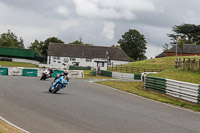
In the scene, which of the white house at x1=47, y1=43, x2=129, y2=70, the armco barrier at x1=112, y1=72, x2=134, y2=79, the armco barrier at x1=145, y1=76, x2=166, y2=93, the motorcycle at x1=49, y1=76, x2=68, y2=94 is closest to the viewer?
the motorcycle at x1=49, y1=76, x2=68, y2=94

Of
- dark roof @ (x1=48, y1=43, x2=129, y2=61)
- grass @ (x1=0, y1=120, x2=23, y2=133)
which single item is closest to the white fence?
grass @ (x1=0, y1=120, x2=23, y2=133)

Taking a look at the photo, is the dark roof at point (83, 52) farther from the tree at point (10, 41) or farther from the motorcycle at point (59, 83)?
the motorcycle at point (59, 83)

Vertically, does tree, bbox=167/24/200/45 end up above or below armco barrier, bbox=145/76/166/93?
above

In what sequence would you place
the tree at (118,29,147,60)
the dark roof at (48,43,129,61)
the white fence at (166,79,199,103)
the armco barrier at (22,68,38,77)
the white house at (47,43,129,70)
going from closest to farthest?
the white fence at (166,79,199,103) → the armco barrier at (22,68,38,77) → the white house at (47,43,129,70) → the dark roof at (48,43,129,61) → the tree at (118,29,147,60)

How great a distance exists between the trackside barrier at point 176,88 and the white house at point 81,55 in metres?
68.4

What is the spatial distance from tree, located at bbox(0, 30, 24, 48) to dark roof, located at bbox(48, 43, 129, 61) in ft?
101

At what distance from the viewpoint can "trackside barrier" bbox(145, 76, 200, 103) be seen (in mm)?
17094

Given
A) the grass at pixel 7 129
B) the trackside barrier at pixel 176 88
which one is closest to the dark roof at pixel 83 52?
the trackside barrier at pixel 176 88

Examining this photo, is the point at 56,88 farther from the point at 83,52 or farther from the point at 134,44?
the point at 134,44

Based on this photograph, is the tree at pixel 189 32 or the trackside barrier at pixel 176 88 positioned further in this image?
the tree at pixel 189 32

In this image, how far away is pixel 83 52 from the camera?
3703 inches

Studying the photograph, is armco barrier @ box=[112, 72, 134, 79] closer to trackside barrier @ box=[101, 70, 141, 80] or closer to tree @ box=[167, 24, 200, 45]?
trackside barrier @ box=[101, 70, 141, 80]

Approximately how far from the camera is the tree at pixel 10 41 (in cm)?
11888

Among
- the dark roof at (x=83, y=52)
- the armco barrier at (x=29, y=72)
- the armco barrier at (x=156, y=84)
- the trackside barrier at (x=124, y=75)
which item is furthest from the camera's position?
the dark roof at (x=83, y=52)
